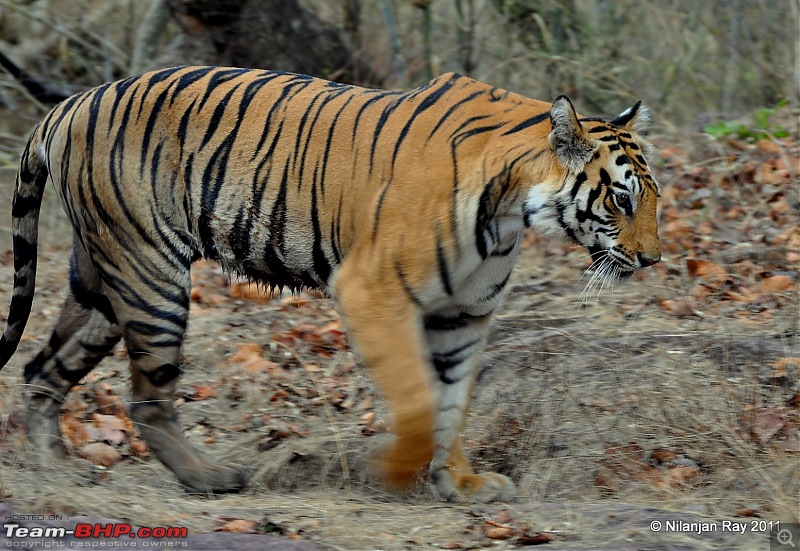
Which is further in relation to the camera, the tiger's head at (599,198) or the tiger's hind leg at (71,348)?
the tiger's hind leg at (71,348)

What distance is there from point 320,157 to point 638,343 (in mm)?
2067

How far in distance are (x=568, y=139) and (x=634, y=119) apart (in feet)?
1.54

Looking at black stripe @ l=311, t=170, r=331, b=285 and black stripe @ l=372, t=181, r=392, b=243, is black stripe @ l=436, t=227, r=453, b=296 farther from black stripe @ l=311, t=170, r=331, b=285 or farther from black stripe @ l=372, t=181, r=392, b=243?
black stripe @ l=311, t=170, r=331, b=285

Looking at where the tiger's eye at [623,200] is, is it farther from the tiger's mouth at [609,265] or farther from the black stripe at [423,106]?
the black stripe at [423,106]

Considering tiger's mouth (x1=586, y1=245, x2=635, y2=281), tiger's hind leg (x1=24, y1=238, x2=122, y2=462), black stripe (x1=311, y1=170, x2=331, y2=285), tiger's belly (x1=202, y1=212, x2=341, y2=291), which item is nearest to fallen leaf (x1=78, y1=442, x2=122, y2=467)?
tiger's hind leg (x1=24, y1=238, x2=122, y2=462)

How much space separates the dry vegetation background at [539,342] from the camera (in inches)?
148

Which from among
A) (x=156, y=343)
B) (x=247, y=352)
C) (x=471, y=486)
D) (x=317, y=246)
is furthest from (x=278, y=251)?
(x=247, y=352)

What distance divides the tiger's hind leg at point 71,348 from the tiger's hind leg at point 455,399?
151 centimetres

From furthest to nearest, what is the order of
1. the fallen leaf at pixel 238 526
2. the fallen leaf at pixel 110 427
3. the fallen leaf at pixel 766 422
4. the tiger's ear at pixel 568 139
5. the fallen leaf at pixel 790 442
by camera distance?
the fallen leaf at pixel 110 427 < the fallen leaf at pixel 766 422 < the fallen leaf at pixel 790 442 < the tiger's ear at pixel 568 139 < the fallen leaf at pixel 238 526

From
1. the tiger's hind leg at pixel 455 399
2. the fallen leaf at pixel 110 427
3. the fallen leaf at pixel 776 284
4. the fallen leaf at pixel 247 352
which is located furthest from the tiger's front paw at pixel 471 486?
the fallen leaf at pixel 776 284

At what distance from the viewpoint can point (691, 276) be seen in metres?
6.30

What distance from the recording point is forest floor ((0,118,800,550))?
11.7 ft

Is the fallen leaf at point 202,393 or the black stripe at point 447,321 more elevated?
the black stripe at point 447,321

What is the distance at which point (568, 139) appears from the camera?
3.71 metres
